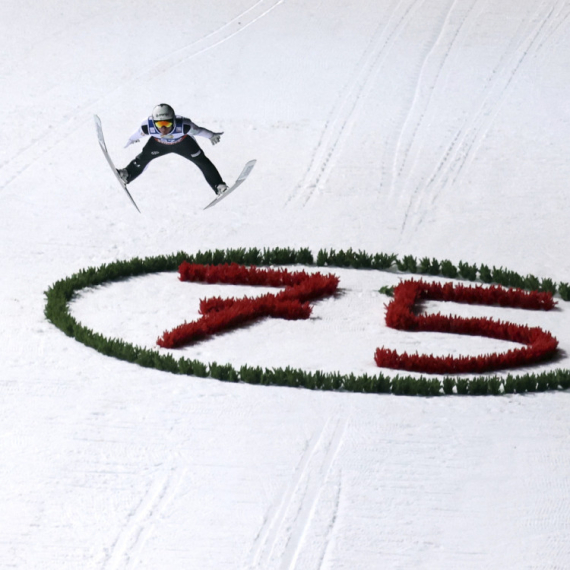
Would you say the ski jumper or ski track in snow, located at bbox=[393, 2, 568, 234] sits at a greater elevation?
ski track in snow, located at bbox=[393, 2, 568, 234]

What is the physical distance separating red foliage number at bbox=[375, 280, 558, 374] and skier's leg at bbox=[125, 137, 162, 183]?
9.62 ft

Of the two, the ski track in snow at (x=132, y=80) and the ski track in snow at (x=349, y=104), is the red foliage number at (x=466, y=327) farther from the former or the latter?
the ski track in snow at (x=132, y=80)

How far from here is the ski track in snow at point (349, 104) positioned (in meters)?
17.1

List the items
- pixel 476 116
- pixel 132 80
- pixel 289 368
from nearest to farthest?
1. pixel 289 368
2. pixel 476 116
3. pixel 132 80

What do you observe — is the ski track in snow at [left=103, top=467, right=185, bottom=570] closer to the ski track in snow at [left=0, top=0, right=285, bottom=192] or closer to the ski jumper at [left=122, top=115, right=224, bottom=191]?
the ski jumper at [left=122, top=115, right=224, bottom=191]

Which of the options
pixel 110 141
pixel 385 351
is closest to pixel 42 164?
pixel 110 141

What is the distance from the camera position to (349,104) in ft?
64.7

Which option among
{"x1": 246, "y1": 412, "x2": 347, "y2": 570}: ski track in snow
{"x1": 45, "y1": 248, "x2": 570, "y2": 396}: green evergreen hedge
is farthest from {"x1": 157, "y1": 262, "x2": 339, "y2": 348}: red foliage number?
{"x1": 246, "y1": 412, "x2": 347, "y2": 570}: ski track in snow

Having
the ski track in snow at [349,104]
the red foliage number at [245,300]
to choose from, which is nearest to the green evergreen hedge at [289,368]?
the red foliage number at [245,300]

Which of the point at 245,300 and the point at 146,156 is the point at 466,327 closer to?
the point at 245,300

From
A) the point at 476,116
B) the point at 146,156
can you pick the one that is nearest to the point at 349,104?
the point at 476,116

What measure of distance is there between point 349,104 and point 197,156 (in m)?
8.36

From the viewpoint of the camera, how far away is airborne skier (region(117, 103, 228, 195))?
430 inches

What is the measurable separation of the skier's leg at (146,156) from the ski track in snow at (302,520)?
3.89 meters
